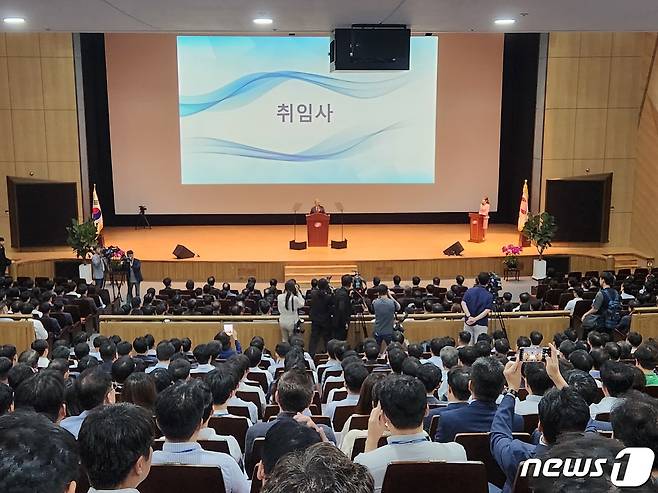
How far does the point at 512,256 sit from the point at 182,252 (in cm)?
705

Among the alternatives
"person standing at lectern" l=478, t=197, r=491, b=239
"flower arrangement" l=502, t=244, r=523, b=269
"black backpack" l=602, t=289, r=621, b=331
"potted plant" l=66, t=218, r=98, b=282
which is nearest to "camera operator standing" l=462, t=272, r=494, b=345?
"black backpack" l=602, t=289, r=621, b=331

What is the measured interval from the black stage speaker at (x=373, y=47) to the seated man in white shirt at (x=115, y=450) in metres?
6.19

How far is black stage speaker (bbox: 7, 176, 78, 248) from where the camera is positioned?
16578 millimetres

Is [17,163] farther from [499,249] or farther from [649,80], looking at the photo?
[649,80]

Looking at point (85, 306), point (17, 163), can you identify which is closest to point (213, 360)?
point (85, 306)

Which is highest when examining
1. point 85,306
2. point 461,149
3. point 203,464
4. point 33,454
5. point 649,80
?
point 649,80

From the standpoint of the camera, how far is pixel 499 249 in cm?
1627

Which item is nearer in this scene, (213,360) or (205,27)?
(213,360)

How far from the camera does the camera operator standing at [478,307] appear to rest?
8.88 metres

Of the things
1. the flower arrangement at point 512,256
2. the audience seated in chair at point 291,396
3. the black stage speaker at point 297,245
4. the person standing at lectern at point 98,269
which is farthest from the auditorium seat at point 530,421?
the black stage speaker at point 297,245

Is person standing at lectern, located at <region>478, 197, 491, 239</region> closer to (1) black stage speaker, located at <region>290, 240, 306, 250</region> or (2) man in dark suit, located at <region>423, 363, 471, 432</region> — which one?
(1) black stage speaker, located at <region>290, 240, 306, 250</region>

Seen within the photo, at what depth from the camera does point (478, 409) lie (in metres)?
3.73

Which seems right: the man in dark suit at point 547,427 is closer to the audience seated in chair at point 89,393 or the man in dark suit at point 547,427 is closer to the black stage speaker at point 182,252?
the audience seated in chair at point 89,393

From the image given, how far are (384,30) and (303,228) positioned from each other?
11515 millimetres
